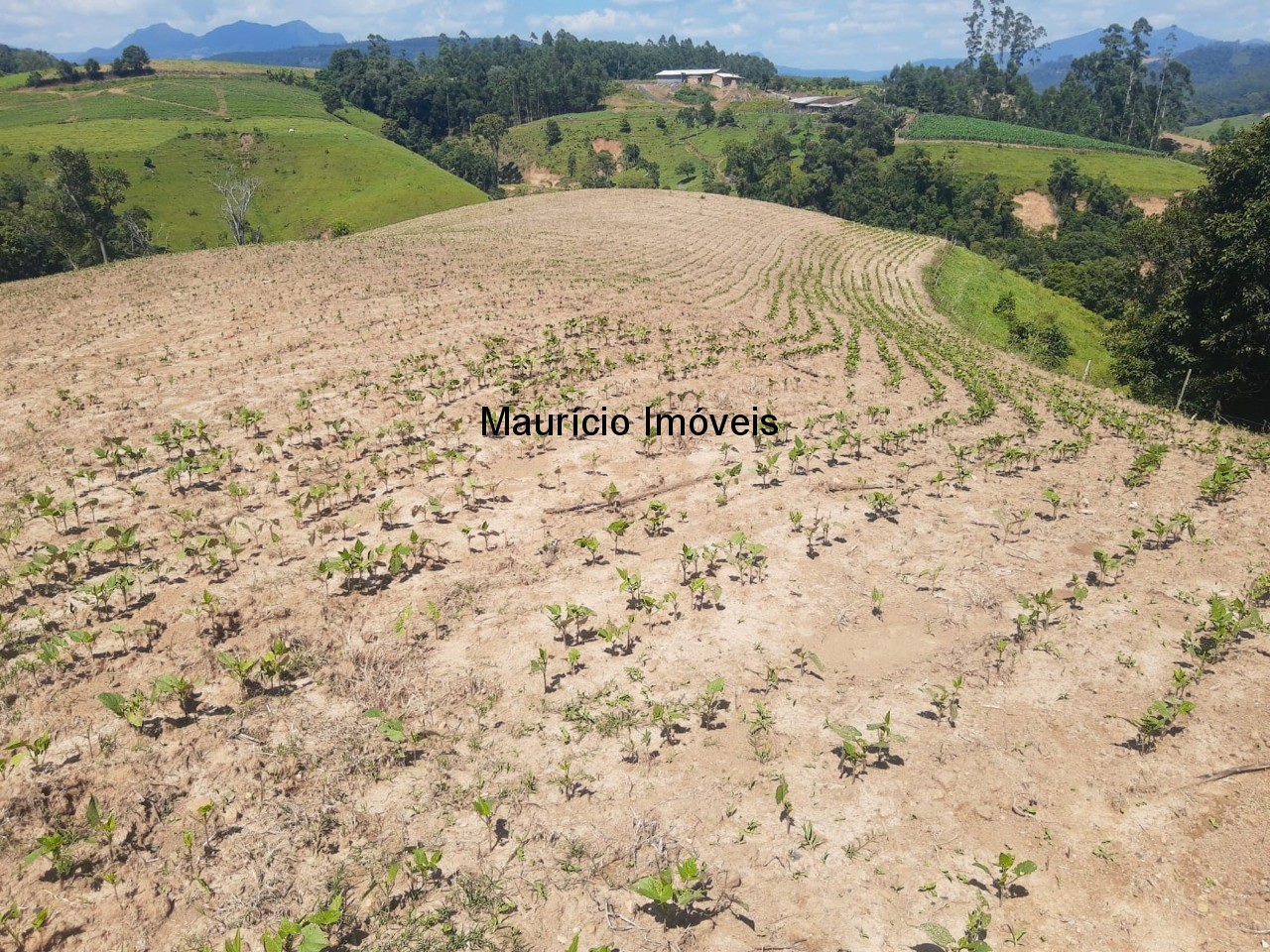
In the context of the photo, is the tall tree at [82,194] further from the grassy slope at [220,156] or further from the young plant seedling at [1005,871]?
the young plant seedling at [1005,871]

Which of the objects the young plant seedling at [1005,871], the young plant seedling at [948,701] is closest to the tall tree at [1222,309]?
the young plant seedling at [948,701]

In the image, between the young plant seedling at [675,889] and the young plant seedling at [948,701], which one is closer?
the young plant seedling at [675,889]

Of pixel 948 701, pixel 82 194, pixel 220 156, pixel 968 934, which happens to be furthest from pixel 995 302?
pixel 220 156

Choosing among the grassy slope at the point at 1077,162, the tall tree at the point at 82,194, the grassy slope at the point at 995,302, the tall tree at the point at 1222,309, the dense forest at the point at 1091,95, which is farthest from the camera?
the dense forest at the point at 1091,95

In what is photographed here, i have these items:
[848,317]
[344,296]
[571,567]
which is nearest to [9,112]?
[344,296]

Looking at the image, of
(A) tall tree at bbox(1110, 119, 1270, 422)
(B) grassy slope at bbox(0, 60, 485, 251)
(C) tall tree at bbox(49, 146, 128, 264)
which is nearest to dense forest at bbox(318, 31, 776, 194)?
(B) grassy slope at bbox(0, 60, 485, 251)

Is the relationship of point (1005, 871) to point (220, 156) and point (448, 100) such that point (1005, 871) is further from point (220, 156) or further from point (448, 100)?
point (448, 100)

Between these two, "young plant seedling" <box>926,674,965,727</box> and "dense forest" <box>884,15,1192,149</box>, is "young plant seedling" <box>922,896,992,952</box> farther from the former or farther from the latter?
"dense forest" <box>884,15,1192,149</box>
